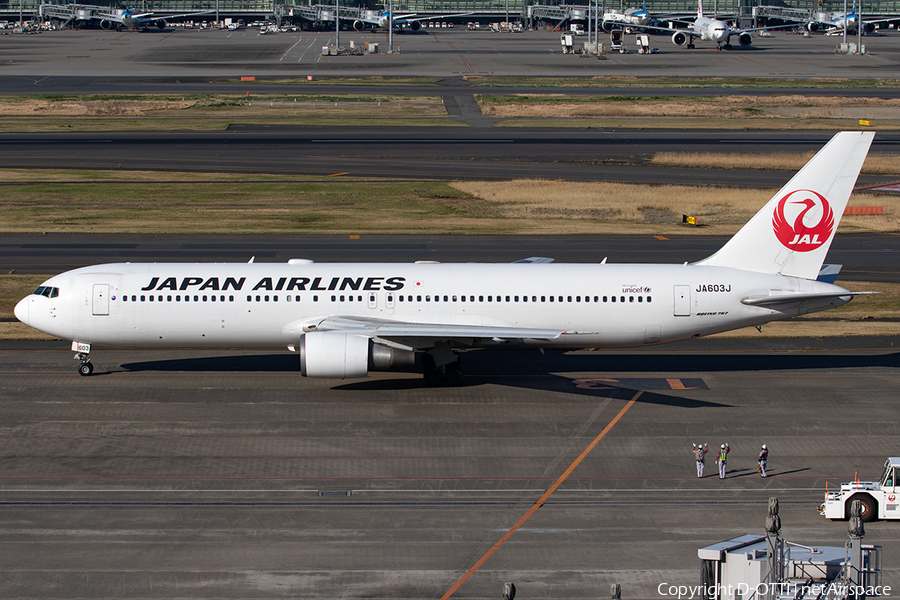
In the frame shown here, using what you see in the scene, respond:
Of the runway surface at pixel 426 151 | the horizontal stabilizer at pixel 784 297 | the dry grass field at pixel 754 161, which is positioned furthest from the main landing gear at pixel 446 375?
the dry grass field at pixel 754 161

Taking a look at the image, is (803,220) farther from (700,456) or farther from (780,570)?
(780,570)

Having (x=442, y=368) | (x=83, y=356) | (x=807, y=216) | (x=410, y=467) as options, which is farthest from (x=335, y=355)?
(x=807, y=216)

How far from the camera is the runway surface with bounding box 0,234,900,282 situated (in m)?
61.3

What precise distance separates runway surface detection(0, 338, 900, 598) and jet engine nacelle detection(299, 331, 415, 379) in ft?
5.62

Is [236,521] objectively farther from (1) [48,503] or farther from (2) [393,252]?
(2) [393,252]

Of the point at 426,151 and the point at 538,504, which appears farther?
the point at 426,151

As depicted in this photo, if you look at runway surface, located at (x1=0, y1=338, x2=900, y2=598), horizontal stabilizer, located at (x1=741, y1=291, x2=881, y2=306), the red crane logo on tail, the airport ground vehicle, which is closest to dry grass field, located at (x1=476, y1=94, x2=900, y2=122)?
the red crane logo on tail

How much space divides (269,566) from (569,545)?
329 inches

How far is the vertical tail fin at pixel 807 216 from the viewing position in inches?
1605

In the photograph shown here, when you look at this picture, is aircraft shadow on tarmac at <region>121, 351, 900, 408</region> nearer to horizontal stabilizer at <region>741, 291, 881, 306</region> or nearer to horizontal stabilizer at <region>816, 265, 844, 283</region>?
horizontal stabilizer at <region>741, 291, 881, 306</region>

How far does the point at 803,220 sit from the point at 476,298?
14313 mm

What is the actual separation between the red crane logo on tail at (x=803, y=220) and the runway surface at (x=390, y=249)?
19.5 meters

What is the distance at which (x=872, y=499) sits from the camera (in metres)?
28.6

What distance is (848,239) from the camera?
69750mm
